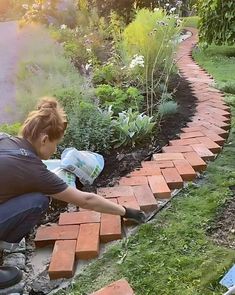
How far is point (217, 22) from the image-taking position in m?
7.66

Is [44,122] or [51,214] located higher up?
[44,122]

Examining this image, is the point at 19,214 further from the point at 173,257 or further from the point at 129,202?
the point at 129,202

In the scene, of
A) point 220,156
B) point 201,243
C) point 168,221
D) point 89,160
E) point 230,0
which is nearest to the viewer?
point 201,243

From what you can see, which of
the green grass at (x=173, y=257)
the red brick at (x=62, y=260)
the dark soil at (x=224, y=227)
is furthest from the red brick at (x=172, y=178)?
the red brick at (x=62, y=260)

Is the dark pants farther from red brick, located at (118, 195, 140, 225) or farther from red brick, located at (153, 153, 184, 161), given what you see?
red brick, located at (153, 153, 184, 161)

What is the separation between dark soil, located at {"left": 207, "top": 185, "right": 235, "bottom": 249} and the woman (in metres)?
0.62

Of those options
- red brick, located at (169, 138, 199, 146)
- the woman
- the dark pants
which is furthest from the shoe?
red brick, located at (169, 138, 199, 146)

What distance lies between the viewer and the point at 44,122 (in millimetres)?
2055

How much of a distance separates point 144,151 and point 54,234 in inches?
46.8

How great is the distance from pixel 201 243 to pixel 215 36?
6.12m

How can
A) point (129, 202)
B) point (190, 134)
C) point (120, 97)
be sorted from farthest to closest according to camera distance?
1. point (120, 97)
2. point (190, 134)
3. point (129, 202)

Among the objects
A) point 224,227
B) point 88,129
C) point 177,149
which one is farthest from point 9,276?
point 177,149

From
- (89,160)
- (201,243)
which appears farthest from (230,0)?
(201,243)

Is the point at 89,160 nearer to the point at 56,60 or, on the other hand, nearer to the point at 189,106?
the point at 189,106
